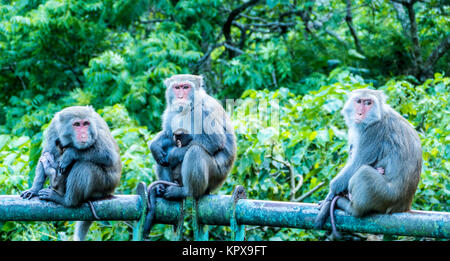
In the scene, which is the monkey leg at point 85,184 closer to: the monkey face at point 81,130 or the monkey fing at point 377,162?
the monkey face at point 81,130

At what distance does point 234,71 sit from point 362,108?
4.91 meters

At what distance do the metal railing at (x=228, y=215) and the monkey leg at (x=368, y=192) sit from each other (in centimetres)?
12

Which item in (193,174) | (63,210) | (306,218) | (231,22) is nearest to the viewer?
(306,218)

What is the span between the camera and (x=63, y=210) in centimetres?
383

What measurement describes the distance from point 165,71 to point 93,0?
228cm

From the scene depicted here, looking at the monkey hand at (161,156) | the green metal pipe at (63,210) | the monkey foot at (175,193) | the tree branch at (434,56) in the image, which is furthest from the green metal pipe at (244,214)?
the tree branch at (434,56)

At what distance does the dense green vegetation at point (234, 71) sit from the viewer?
5730mm

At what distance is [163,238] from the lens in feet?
20.1

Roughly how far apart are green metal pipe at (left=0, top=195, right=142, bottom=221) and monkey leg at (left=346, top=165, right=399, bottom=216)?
149 cm

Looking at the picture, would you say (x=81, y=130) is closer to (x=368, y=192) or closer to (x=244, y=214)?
(x=244, y=214)

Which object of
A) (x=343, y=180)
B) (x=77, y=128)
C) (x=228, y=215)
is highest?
(x=77, y=128)

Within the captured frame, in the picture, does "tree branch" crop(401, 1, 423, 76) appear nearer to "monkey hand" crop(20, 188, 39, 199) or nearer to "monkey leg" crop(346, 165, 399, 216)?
"monkey leg" crop(346, 165, 399, 216)

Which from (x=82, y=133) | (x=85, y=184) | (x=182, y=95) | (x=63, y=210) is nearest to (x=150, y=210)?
(x=63, y=210)
